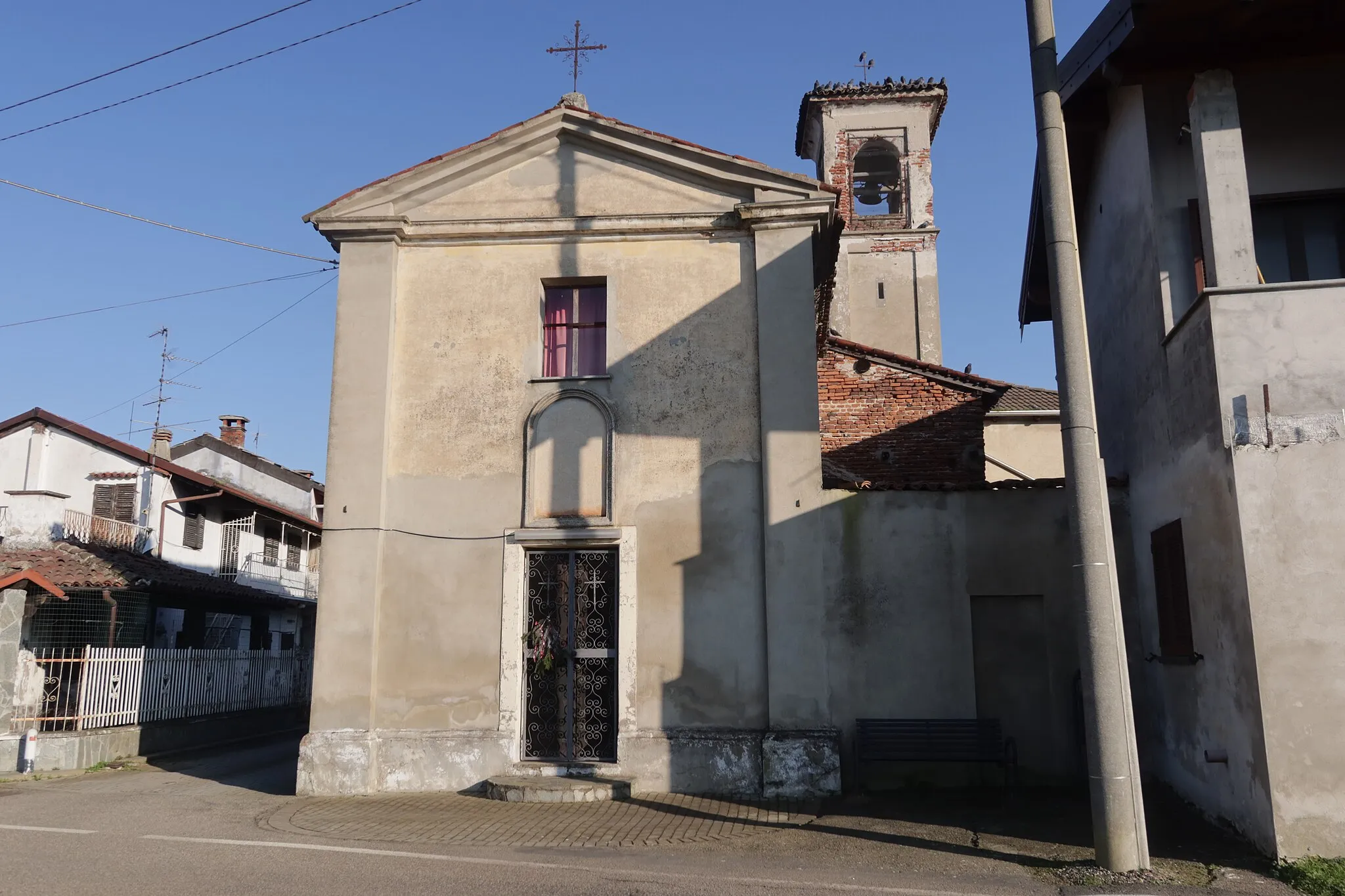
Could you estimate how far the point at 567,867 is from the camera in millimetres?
7742

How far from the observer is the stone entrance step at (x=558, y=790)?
10.6 m

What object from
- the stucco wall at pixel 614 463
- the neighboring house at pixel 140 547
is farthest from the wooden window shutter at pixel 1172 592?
the neighboring house at pixel 140 547

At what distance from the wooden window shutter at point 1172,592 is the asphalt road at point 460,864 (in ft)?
9.19

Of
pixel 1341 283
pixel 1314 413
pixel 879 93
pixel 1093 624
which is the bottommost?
pixel 1093 624

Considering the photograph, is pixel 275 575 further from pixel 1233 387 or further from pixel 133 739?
pixel 1233 387

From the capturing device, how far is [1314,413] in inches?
309

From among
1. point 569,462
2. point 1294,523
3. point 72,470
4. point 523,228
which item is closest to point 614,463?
point 569,462

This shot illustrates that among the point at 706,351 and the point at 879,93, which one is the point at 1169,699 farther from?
the point at 879,93

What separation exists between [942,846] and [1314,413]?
176 inches

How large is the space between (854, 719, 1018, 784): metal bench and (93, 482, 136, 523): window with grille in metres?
18.2

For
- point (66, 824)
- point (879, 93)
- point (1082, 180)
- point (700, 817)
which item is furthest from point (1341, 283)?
point (879, 93)

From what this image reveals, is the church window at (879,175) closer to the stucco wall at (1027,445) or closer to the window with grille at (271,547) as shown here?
the stucco wall at (1027,445)

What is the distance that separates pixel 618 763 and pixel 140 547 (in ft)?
51.5

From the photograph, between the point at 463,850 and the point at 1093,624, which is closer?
the point at 1093,624
